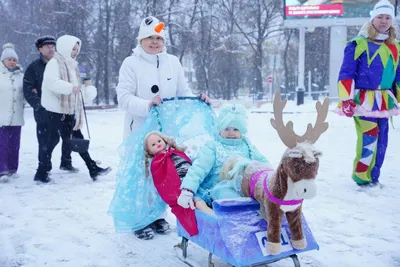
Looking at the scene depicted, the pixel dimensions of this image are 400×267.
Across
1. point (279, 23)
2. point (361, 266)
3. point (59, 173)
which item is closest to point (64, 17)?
point (279, 23)

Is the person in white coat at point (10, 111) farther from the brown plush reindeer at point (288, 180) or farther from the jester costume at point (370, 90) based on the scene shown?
the brown plush reindeer at point (288, 180)

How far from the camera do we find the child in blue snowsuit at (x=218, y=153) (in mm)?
3217

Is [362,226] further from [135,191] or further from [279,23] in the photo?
[279,23]

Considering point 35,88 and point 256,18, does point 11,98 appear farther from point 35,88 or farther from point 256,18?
point 256,18

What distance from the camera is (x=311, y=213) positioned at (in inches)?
179

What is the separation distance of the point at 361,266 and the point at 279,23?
34215 mm

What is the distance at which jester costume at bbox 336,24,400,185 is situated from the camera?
519 cm

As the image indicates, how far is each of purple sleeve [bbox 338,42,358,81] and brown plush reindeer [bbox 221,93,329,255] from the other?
270cm

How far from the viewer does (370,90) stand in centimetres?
526

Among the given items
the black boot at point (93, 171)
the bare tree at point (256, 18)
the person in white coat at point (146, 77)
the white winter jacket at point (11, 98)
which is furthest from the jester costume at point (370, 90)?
the bare tree at point (256, 18)

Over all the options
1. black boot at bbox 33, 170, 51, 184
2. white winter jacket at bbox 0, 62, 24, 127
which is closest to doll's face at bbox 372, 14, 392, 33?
black boot at bbox 33, 170, 51, 184

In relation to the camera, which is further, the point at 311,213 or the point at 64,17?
the point at 64,17

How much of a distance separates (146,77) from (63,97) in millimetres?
2466

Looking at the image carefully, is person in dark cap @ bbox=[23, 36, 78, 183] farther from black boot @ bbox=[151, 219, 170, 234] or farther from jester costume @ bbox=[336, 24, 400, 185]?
jester costume @ bbox=[336, 24, 400, 185]
